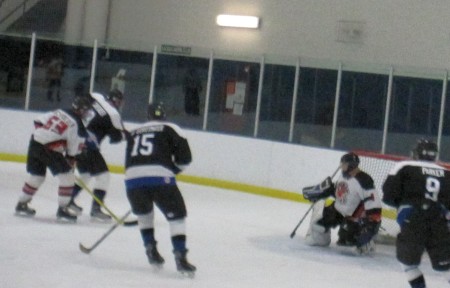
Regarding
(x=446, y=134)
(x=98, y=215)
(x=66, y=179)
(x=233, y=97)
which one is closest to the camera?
(x=66, y=179)

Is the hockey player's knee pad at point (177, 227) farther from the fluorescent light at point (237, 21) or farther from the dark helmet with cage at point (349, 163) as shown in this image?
the fluorescent light at point (237, 21)

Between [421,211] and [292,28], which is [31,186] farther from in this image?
[292,28]

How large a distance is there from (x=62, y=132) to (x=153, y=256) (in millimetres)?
1951

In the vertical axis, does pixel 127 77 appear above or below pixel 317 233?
above

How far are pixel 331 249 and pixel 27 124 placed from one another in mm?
5791

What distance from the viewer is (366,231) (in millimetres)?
7988

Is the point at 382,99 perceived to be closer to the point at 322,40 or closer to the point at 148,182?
the point at 322,40

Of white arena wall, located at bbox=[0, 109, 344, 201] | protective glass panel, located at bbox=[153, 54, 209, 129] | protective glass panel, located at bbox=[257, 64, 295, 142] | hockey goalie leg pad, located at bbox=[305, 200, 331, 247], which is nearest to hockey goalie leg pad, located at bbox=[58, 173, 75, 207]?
hockey goalie leg pad, located at bbox=[305, 200, 331, 247]

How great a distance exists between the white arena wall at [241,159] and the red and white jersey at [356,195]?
3.17m

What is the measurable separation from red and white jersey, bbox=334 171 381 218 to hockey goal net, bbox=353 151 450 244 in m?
0.81

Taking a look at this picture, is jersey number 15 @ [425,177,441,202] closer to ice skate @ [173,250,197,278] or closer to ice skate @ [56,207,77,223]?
ice skate @ [173,250,197,278]

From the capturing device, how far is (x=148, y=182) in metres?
6.36

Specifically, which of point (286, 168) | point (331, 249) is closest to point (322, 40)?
point (286, 168)

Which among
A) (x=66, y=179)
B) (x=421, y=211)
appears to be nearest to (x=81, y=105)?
(x=66, y=179)
